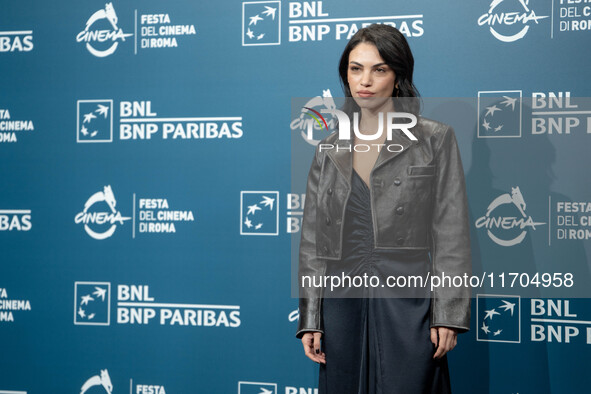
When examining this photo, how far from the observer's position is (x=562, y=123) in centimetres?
278

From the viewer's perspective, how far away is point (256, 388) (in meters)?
3.08

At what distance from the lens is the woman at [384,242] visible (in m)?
2.19

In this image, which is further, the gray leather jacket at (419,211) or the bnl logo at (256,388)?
the bnl logo at (256,388)

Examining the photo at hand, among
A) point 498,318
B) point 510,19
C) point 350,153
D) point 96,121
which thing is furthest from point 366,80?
point 96,121

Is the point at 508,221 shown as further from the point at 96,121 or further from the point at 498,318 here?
the point at 96,121

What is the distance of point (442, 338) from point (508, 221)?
85 centimetres

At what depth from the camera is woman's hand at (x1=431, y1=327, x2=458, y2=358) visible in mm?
2174

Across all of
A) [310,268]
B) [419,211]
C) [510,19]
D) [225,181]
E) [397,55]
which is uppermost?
[510,19]

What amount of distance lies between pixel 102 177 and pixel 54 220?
1.12 ft

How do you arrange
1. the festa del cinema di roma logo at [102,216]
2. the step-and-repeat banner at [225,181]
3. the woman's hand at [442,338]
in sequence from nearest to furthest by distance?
the woman's hand at [442,338] → the step-and-repeat banner at [225,181] → the festa del cinema di roma logo at [102,216]

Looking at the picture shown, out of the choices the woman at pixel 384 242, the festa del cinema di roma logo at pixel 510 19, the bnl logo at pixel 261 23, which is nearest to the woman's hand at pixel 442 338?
the woman at pixel 384 242

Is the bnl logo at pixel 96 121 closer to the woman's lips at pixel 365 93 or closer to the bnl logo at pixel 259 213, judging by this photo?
the bnl logo at pixel 259 213

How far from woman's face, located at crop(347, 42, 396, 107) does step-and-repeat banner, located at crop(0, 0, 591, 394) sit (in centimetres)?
62

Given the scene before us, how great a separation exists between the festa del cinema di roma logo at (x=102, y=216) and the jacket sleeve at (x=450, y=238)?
1641mm
